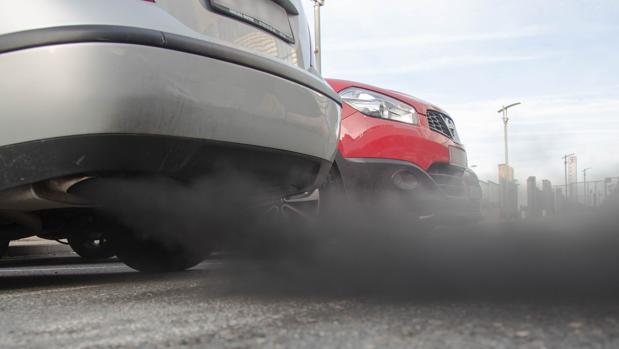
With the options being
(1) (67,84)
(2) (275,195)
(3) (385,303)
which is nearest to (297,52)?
(2) (275,195)

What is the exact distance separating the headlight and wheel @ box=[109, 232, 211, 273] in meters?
1.52

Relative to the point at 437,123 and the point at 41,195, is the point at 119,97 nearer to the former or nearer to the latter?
the point at 41,195

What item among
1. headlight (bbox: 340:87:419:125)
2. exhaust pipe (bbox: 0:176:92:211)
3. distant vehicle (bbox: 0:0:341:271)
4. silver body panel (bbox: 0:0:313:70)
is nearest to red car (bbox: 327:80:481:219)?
headlight (bbox: 340:87:419:125)

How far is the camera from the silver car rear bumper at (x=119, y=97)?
6.88 feet

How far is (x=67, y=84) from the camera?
208 cm

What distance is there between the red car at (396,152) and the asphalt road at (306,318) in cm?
157

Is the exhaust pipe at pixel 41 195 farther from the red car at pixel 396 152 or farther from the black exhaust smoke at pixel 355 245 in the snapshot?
the red car at pixel 396 152

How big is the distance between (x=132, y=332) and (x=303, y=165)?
54.0 inches

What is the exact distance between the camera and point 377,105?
4.38 metres

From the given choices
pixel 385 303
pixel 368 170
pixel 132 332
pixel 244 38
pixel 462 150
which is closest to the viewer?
pixel 132 332

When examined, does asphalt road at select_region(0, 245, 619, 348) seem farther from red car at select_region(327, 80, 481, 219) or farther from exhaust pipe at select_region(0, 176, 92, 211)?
red car at select_region(327, 80, 481, 219)

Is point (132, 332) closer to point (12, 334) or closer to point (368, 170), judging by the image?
point (12, 334)

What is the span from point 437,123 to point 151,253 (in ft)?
7.98

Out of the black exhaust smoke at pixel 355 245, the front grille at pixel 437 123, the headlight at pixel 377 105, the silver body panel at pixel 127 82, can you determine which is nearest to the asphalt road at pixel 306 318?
the black exhaust smoke at pixel 355 245
